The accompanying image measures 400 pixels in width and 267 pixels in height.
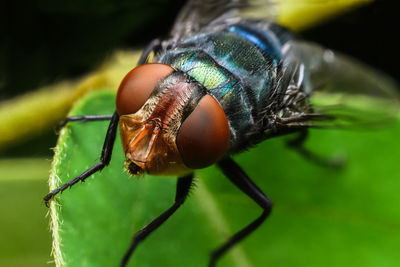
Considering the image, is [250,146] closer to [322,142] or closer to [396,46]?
[322,142]

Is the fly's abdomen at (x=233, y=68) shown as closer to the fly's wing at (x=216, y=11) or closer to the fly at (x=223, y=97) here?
the fly at (x=223, y=97)

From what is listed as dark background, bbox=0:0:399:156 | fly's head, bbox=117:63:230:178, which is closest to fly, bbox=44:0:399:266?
fly's head, bbox=117:63:230:178

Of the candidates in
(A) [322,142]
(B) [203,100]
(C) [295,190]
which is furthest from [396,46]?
(B) [203,100]

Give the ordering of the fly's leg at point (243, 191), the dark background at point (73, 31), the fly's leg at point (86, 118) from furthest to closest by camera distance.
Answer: the dark background at point (73, 31) < the fly's leg at point (243, 191) < the fly's leg at point (86, 118)

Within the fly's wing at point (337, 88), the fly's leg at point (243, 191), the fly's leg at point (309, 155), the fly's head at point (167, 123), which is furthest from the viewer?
the fly's leg at point (309, 155)

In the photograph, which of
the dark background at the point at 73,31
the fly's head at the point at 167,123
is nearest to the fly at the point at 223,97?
the fly's head at the point at 167,123

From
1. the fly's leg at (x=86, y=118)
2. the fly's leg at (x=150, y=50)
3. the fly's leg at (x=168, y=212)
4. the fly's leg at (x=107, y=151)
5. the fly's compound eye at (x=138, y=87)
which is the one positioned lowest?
the fly's leg at (x=168, y=212)
